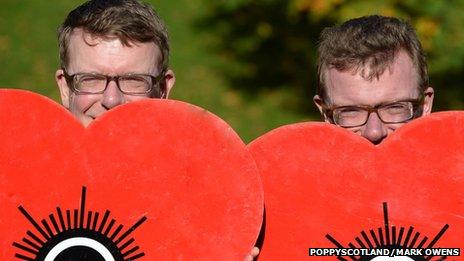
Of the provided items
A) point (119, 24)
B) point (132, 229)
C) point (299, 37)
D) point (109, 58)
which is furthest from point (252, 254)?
point (299, 37)

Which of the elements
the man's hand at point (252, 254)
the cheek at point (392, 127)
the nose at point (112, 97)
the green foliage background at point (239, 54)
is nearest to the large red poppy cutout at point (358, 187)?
the man's hand at point (252, 254)

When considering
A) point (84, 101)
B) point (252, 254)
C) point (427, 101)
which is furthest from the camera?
point (427, 101)

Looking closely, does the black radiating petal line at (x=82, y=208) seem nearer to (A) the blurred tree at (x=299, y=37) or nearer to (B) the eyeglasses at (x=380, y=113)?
(B) the eyeglasses at (x=380, y=113)

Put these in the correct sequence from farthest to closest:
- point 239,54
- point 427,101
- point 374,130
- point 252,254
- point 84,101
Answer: point 239,54 → point 427,101 → point 84,101 → point 374,130 → point 252,254

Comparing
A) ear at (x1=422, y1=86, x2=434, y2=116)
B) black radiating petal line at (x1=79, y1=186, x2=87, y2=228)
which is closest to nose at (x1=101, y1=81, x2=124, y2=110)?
black radiating petal line at (x1=79, y1=186, x2=87, y2=228)

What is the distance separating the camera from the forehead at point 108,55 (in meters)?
3.57

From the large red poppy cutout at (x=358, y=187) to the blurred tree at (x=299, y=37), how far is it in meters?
3.56

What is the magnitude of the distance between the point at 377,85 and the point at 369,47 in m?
0.19

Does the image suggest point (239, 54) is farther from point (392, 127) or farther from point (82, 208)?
point (82, 208)

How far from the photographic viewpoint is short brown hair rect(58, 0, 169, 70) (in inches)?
143

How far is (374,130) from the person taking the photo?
341cm

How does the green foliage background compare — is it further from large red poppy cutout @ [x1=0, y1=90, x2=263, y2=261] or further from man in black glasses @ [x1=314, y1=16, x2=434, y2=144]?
large red poppy cutout @ [x1=0, y1=90, x2=263, y2=261]

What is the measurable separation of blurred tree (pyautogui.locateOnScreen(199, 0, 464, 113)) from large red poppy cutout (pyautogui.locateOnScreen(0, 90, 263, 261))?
12.2ft

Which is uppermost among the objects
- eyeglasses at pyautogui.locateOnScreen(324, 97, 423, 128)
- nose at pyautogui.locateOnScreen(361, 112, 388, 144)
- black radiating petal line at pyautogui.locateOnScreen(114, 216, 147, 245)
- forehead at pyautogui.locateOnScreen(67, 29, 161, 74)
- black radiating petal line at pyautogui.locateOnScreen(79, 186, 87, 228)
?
forehead at pyautogui.locateOnScreen(67, 29, 161, 74)
